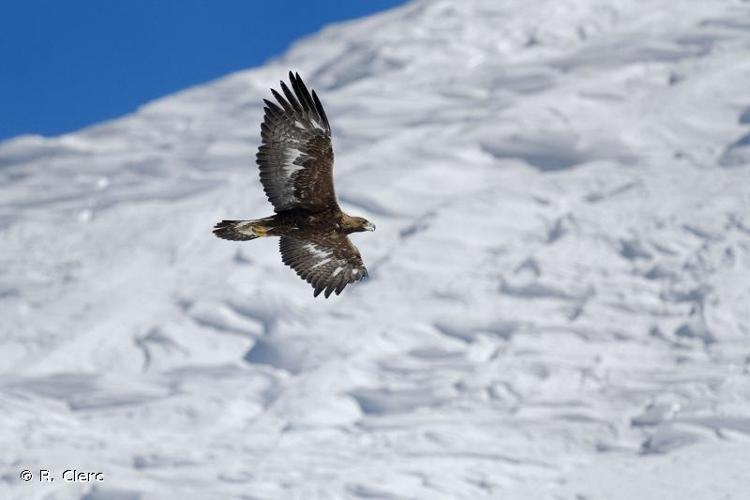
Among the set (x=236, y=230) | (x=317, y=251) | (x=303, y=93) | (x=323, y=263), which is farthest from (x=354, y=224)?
(x=303, y=93)

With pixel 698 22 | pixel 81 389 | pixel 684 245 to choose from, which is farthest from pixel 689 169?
pixel 81 389

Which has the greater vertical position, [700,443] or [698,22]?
[698,22]

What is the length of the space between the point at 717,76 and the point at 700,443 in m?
27.3

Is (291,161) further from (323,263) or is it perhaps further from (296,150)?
(323,263)

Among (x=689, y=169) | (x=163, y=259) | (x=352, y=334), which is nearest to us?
(x=352, y=334)

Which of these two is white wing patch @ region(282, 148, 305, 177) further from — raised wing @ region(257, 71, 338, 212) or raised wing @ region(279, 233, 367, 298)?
raised wing @ region(279, 233, 367, 298)

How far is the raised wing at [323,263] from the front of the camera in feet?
48.6

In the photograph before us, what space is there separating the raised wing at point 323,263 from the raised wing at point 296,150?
Result: 103cm

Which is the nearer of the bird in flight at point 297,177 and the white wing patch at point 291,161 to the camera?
the bird in flight at point 297,177

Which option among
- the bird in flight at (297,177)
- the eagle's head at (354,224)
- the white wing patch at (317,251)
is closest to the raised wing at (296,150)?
the bird in flight at (297,177)

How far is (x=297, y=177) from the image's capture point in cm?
1370

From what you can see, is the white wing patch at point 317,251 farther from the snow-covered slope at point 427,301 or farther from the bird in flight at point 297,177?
the snow-covered slope at point 427,301

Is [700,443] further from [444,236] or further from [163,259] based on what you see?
[163,259]

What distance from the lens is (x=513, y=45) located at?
2928 inches
